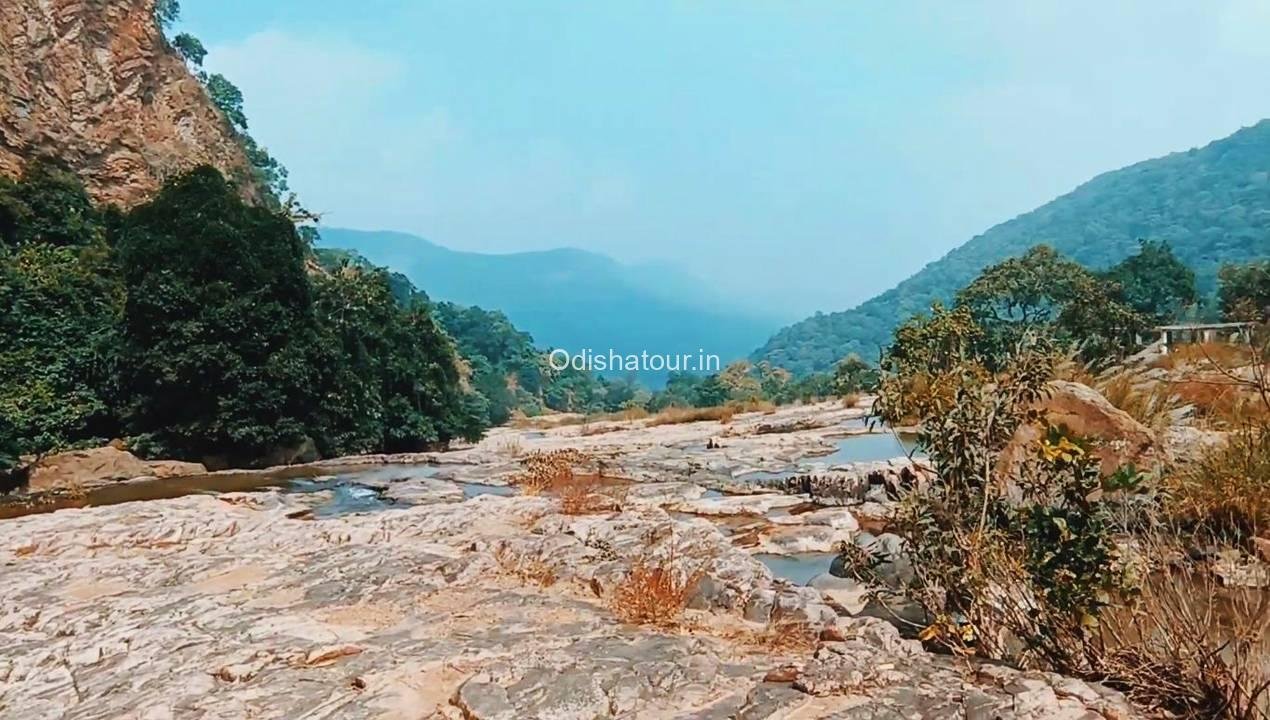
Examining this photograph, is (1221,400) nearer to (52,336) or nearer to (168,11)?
(52,336)

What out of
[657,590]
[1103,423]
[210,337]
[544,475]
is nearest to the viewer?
[657,590]

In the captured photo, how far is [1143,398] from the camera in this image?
1030cm

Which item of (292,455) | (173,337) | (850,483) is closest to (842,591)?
(850,483)

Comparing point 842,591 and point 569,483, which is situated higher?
point 569,483

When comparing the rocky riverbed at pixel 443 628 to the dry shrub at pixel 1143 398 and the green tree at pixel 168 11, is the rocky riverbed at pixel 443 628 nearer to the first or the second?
the dry shrub at pixel 1143 398

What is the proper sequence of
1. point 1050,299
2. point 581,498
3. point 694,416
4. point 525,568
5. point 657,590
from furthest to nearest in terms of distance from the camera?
1. point 1050,299
2. point 694,416
3. point 581,498
4. point 525,568
5. point 657,590

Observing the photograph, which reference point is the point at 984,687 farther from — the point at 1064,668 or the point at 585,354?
the point at 585,354

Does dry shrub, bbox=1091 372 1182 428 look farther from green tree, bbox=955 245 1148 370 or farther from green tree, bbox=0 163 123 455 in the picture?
green tree, bbox=0 163 123 455

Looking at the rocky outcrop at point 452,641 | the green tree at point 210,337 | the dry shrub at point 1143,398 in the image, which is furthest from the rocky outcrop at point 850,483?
the green tree at point 210,337

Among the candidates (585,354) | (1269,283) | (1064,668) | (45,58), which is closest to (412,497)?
(1064,668)

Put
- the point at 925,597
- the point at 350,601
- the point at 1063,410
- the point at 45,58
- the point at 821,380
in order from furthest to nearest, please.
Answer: the point at 821,380 < the point at 45,58 < the point at 1063,410 < the point at 350,601 < the point at 925,597

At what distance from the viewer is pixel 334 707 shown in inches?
136

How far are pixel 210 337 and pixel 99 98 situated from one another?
739 inches

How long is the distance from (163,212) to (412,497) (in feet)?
36.1
